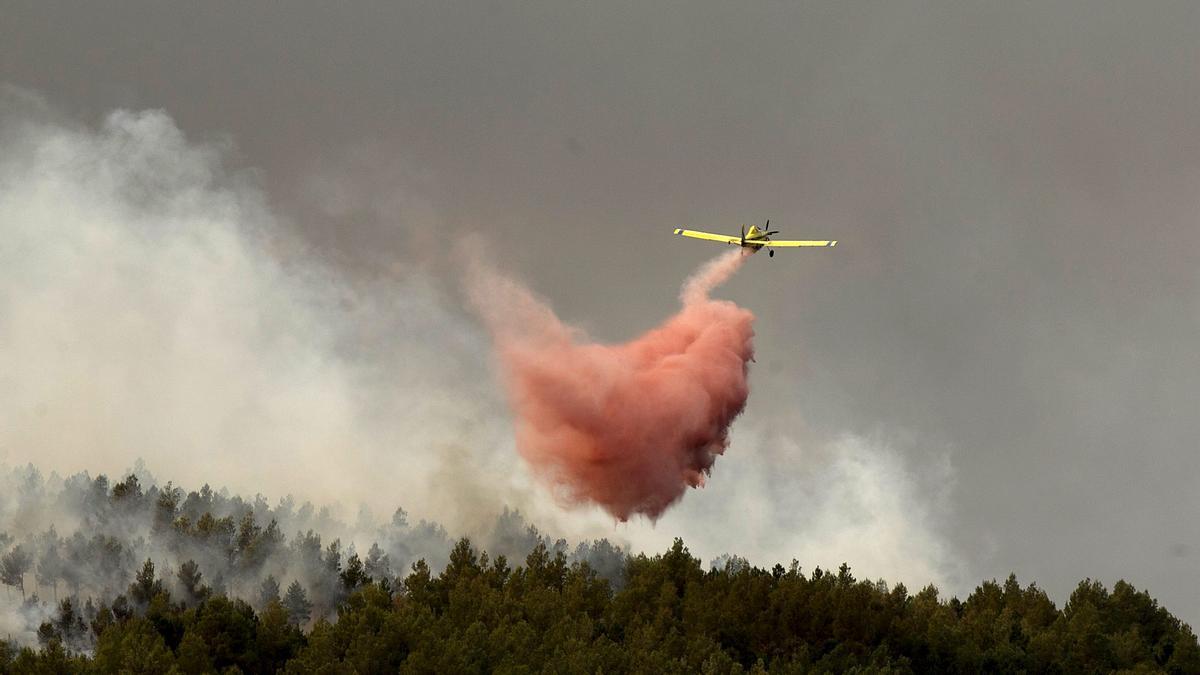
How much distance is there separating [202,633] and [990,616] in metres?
77.4

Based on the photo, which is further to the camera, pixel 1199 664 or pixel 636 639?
pixel 1199 664

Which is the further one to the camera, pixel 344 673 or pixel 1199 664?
pixel 1199 664

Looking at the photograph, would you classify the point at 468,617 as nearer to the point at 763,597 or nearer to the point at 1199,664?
the point at 763,597

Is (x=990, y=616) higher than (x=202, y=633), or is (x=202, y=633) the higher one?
(x=990, y=616)

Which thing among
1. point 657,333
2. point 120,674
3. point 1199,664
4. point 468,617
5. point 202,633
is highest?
point 657,333

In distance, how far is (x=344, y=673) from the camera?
408 feet

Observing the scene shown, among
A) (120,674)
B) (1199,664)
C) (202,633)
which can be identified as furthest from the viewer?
(1199,664)

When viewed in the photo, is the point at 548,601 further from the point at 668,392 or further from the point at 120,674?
the point at 120,674

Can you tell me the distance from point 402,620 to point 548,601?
71.3ft

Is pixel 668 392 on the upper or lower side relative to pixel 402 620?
upper

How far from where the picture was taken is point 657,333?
153250mm

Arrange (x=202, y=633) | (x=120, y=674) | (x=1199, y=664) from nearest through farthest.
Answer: (x=120, y=674), (x=202, y=633), (x=1199, y=664)

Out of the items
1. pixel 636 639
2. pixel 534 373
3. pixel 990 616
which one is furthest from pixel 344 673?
pixel 990 616

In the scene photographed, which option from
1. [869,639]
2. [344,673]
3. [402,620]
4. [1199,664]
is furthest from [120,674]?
[1199,664]
